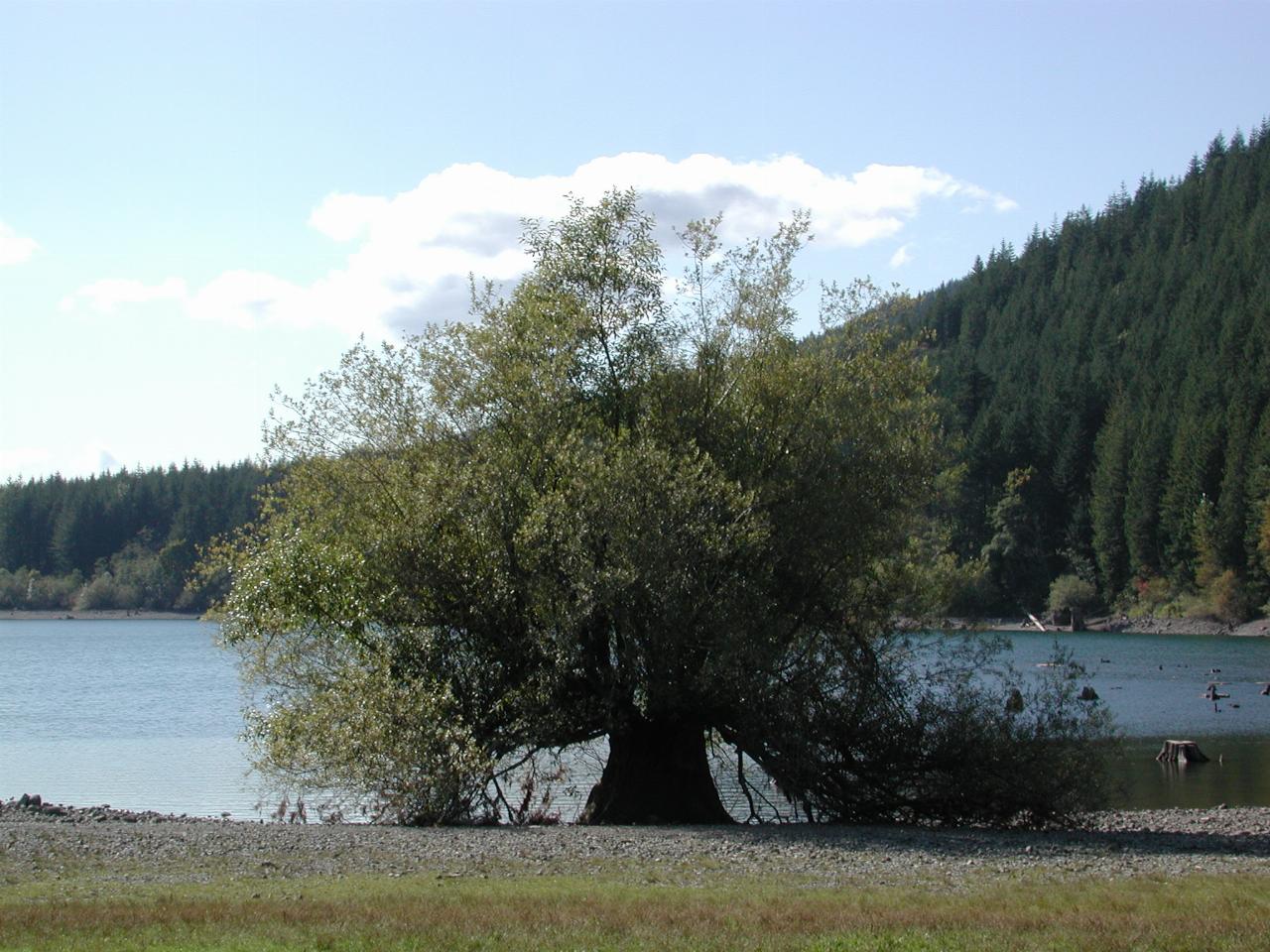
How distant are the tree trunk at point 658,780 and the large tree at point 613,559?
6 centimetres

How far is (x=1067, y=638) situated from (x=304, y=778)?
115 meters

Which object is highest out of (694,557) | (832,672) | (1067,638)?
(694,557)

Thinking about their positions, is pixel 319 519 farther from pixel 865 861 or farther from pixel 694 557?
pixel 865 861

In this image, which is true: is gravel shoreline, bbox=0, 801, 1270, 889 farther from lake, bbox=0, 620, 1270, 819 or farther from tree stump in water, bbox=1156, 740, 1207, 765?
tree stump in water, bbox=1156, 740, 1207, 765

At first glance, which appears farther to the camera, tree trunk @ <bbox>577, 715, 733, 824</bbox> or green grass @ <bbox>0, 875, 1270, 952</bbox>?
tree trunk @ <bbox>577, 715, 733, 824</bbox>

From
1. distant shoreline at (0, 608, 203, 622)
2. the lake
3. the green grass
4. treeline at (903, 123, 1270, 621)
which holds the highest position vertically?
treeline at (903, 123, 1270, 621)

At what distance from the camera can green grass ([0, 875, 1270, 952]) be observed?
41.7 ft

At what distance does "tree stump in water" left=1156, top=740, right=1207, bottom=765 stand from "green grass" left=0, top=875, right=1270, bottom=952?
2863cm

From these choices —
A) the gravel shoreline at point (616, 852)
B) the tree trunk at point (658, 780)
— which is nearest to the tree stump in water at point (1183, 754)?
the gravel shoreline at point (616, 852)

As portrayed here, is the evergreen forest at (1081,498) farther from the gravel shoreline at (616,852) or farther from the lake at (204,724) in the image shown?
the gravel shoreline at (616,852)

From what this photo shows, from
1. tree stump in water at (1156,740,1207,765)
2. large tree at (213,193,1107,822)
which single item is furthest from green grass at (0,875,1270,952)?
tree stump in water at (1156,740,1207,765)

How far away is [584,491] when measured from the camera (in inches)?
969

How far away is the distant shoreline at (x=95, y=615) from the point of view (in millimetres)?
189375

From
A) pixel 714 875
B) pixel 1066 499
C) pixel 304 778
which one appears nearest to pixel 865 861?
pixel 714 875
